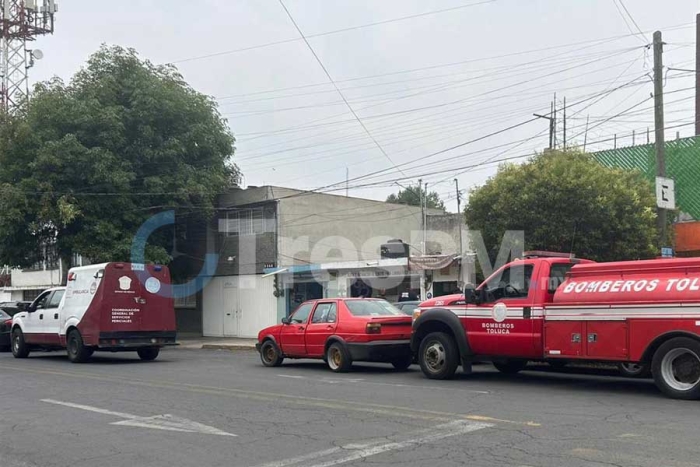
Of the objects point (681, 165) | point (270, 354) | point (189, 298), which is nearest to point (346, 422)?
point (270, 354)

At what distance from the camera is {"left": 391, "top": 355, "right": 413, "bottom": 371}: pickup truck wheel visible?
48.3 feet

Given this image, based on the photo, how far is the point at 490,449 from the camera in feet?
23.4

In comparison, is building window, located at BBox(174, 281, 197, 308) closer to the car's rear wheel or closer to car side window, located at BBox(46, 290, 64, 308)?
car side window, located at BBox(46, 290, 64, 308)

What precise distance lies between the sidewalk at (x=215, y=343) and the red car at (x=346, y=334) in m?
8.53

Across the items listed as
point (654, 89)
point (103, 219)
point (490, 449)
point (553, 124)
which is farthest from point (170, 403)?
point (553, 124)

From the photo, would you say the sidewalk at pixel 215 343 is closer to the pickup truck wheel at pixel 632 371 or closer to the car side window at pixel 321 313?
the car side window at pixel 321 313

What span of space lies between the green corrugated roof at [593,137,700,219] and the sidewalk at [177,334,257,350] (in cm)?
1389

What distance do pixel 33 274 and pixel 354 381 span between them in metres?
36.3

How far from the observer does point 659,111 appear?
1684 centimetres

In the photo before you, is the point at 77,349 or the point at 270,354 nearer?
the point at 270,354

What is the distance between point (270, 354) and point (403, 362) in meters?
3.39

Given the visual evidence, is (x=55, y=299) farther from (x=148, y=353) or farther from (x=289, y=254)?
(x=289, y=254)

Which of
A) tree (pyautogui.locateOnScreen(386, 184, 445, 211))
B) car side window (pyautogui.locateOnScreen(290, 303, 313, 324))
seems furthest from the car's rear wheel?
tree (pyautogui.locateOnScreen(386, 184, 445, 211))

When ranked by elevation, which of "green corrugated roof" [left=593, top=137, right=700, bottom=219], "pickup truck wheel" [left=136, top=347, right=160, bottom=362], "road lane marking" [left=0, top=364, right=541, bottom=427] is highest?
"green corrugated roof" [left=593, top=137, right=700, bottom=219]
